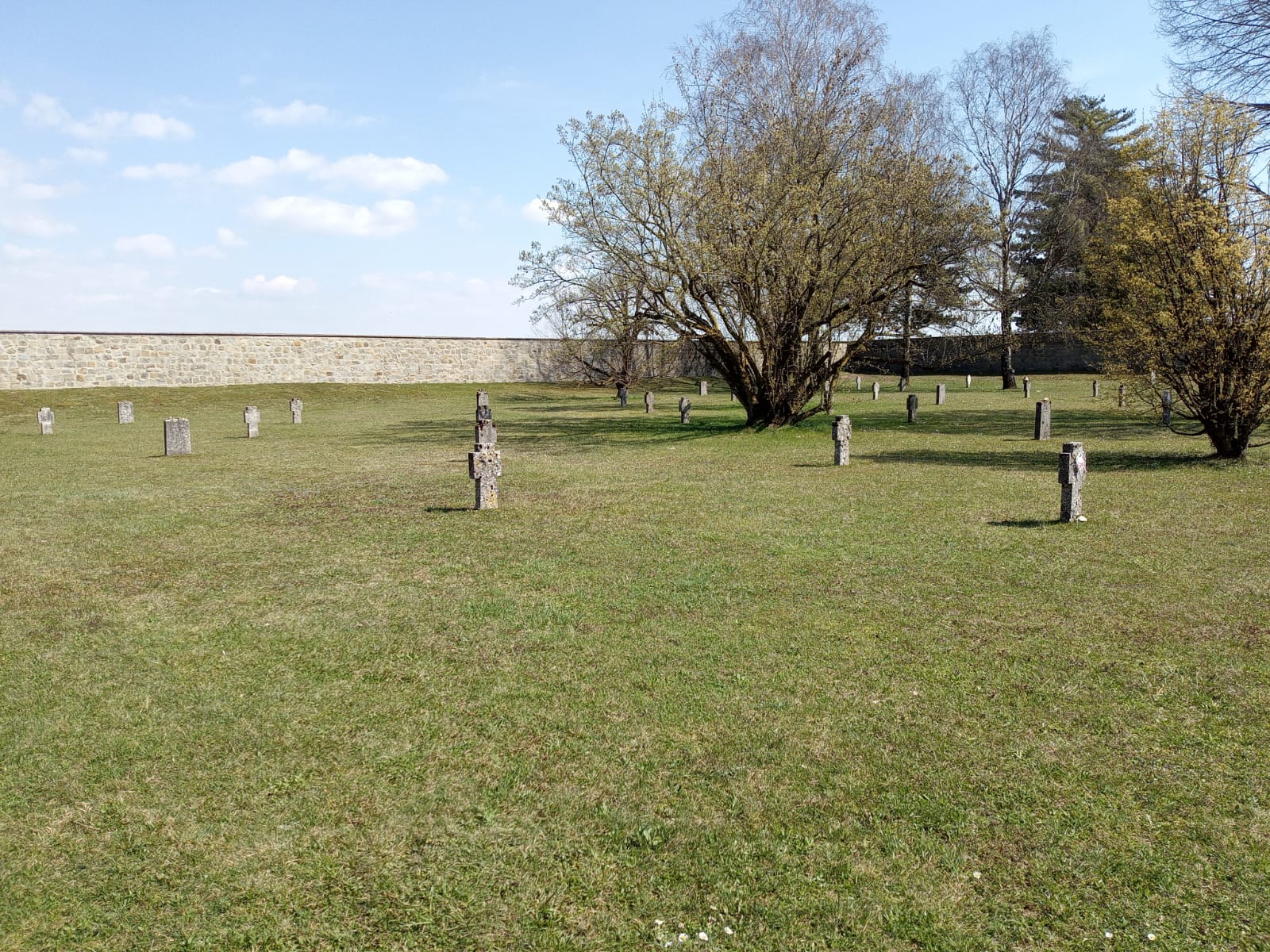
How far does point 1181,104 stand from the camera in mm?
14508

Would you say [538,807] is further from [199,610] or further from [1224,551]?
[1224,551]

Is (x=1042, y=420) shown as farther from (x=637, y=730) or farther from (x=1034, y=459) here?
(x=637, y=730)

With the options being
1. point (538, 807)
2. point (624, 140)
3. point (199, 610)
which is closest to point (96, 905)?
point (538, 807)

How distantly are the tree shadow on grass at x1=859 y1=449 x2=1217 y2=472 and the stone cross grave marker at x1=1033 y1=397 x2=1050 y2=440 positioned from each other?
76 cm

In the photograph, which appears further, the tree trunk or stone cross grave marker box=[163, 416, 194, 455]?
the tree trunk

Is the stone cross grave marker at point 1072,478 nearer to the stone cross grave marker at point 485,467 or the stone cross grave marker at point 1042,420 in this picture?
the stone cross grave marker at point 485,467

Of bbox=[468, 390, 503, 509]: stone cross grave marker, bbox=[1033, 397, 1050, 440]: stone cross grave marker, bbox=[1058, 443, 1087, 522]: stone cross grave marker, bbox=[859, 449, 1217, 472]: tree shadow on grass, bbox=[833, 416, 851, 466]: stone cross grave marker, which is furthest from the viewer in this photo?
bbox=[1033, 397, 1050, 440]: stone cross grave marker

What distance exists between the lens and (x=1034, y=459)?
16.0 m

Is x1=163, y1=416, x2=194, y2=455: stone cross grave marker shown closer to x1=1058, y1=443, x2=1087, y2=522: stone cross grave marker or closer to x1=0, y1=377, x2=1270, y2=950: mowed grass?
x1=0, y1=377, x2=1270, y2=950: mowed grass

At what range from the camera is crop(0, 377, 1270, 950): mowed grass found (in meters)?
3.19

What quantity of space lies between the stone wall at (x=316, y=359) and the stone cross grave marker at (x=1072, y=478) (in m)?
21.5

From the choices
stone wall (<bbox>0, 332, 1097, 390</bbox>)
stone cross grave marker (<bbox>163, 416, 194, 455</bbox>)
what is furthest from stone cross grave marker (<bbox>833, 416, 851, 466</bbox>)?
stone wall (<bbox>0, 332, 1097, 390</bbox>)

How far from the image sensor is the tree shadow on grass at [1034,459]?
581 inches

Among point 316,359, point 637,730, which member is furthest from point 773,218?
point 316,359
